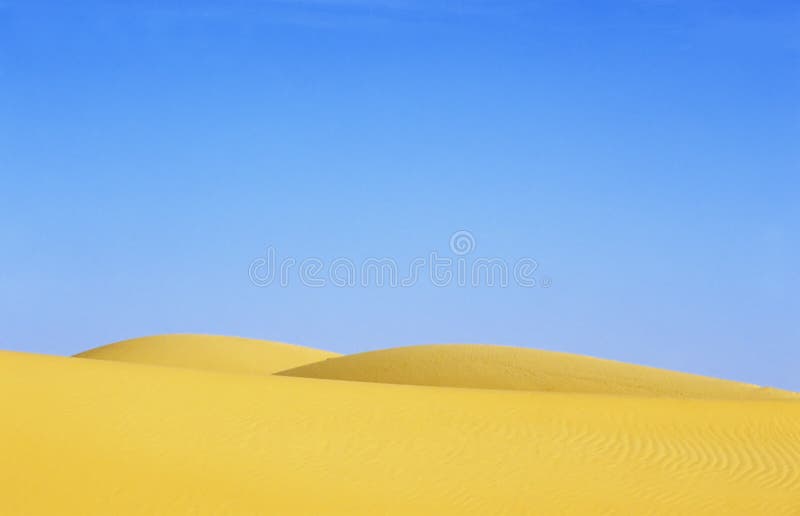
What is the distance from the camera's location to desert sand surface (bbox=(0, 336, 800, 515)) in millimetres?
12156

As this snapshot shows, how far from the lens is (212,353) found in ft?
164

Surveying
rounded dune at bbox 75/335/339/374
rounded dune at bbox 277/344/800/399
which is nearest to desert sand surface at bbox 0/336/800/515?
rounded dune at bbox 277/344/800/399

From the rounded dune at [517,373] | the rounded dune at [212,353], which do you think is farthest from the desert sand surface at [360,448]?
the rounded dune at [212,353]

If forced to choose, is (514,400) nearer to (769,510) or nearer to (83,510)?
(769,510)

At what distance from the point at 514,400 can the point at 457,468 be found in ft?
17.8

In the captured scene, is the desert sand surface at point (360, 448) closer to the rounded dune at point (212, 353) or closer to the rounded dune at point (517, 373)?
the rounded dune at point (517, 373)

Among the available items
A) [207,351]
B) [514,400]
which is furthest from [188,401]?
[207,351]

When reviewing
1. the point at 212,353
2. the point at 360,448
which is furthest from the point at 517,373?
the point at 212,353

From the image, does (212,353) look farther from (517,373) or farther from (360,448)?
(360,448)

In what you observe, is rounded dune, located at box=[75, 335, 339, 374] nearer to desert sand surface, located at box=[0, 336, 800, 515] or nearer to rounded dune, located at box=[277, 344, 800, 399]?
rounded dune, located at box=[277, 344, 800, 399]

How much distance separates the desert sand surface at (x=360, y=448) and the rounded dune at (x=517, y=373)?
10760 millimetres

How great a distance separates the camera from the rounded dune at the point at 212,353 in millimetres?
48250

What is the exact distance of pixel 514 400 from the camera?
1938 centimetres

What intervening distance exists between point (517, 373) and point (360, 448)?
18.0 m
